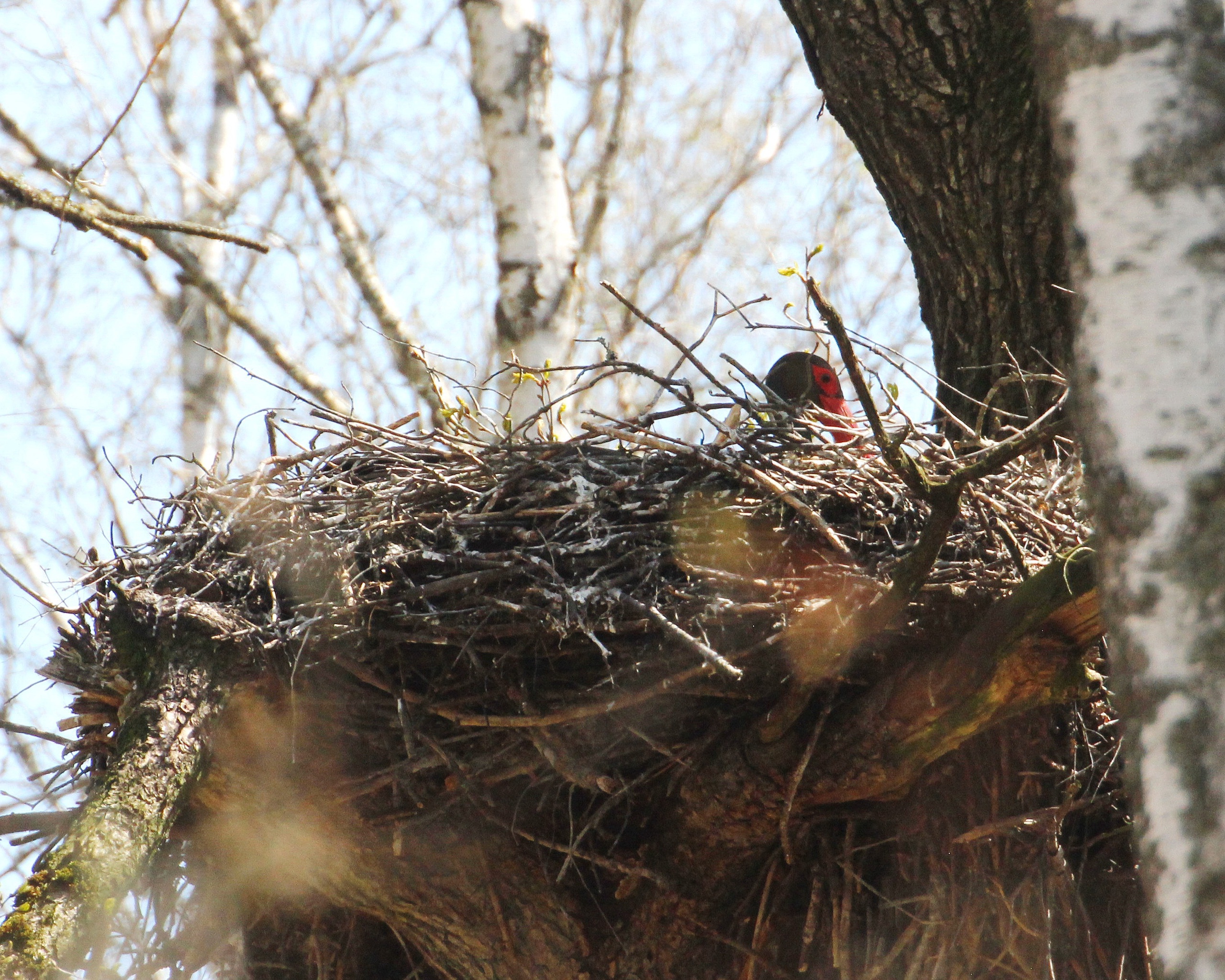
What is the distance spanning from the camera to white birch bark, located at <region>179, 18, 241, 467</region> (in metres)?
8.98

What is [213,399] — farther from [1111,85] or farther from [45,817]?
[1111,85]

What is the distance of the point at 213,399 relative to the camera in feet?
30.1

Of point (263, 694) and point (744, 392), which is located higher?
point (744, 392)

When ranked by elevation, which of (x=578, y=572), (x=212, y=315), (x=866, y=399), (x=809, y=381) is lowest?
(x=866, y=399)

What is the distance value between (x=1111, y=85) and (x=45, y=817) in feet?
8.76

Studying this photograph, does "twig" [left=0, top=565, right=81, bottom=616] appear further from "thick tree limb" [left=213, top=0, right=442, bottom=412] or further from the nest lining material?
"thick tree limb" [left=213, top=0, right=442, bottom=412]

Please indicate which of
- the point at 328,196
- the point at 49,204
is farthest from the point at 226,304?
the point at 49,204

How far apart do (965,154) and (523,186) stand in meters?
2.56

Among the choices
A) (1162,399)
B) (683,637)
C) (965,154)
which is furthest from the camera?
(965,154)

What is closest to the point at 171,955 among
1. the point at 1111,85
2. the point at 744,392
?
the point at 744,392

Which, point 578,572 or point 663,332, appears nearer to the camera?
point 663,332

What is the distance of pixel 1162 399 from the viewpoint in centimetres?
130

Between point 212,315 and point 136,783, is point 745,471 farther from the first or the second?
point 212,315


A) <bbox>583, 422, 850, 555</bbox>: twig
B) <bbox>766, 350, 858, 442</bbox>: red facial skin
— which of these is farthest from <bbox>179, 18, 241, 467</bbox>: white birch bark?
<bbox>583, 422, 850, 555</bbox>: twig
